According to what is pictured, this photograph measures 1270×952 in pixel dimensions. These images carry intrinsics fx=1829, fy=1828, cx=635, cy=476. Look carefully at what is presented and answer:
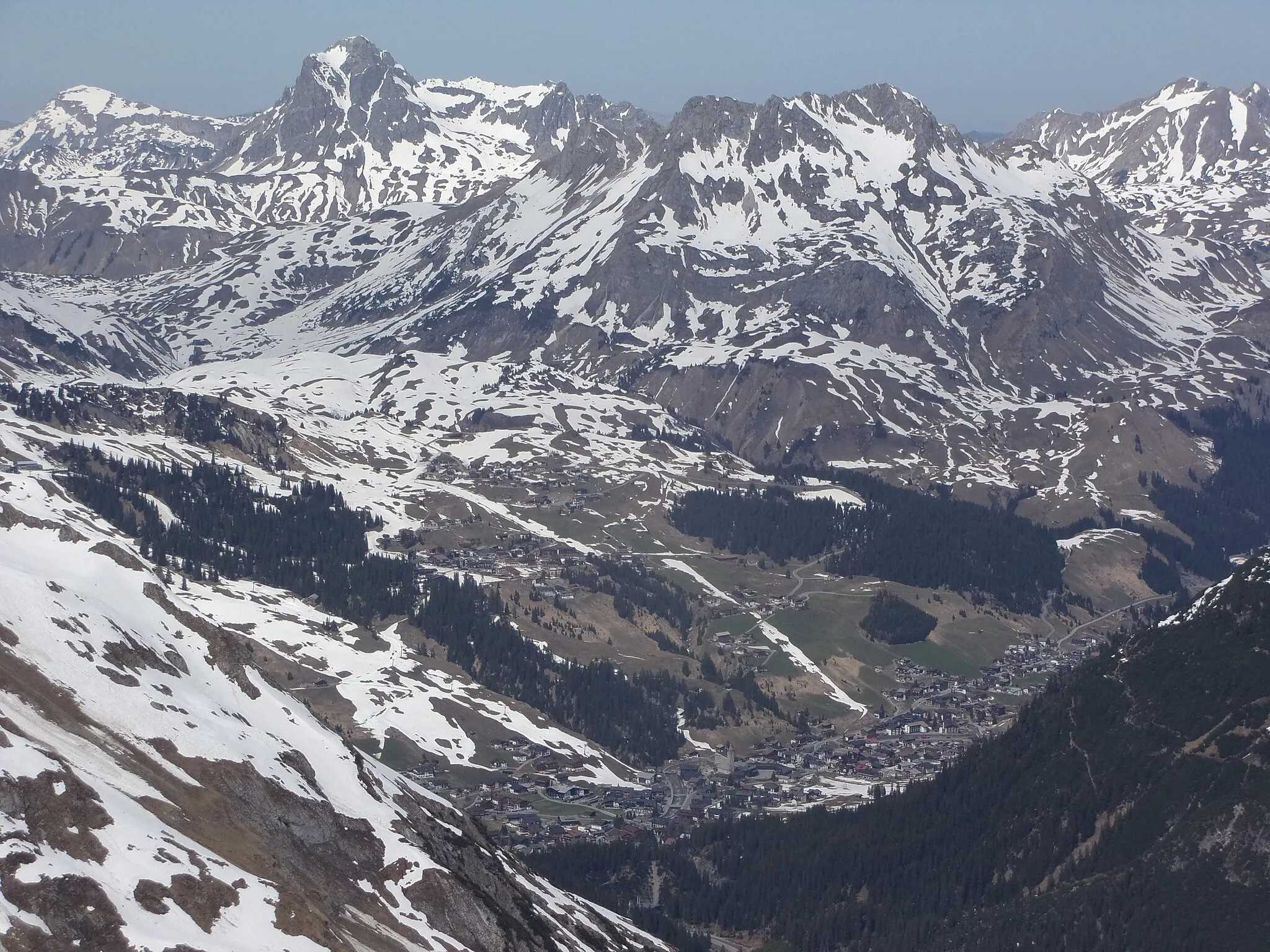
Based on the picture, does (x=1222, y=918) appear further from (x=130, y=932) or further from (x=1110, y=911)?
(x=130, y=932)

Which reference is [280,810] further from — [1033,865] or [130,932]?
[1033,865]

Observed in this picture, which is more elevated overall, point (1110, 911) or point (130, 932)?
point (1110, 911)

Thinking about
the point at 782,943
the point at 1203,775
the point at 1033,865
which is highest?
the point at 1203,775

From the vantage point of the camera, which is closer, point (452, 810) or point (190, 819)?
point (190, 819)

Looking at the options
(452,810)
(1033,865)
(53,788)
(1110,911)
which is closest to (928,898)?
(1033,865)

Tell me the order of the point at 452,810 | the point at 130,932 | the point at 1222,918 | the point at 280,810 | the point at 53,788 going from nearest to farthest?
the point at 130,932 → the point at 53,788 → the point at 280,810 → the point at 452,810 → the point at 1222,918

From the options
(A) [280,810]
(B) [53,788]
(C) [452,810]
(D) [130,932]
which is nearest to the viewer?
(D) [130,932]

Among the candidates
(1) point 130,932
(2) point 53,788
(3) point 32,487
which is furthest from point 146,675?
(3) point 32,487
